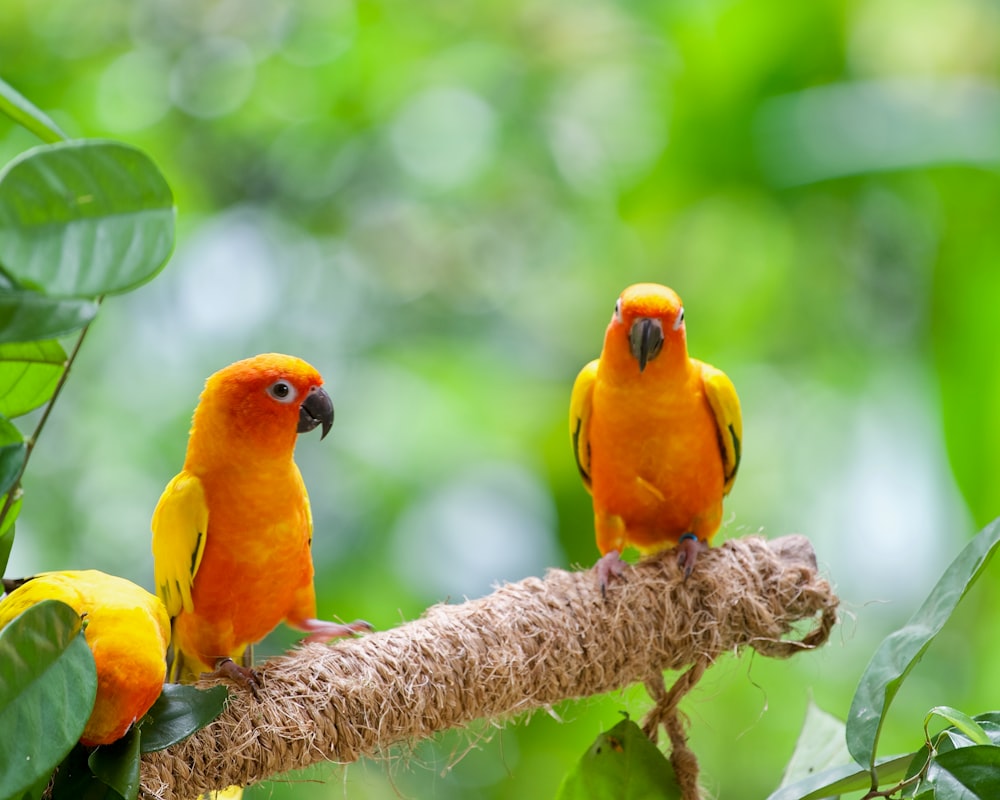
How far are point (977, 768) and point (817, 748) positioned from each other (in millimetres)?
436

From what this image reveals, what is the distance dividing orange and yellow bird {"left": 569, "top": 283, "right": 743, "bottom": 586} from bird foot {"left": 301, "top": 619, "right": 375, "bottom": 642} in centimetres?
34

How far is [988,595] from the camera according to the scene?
231cm

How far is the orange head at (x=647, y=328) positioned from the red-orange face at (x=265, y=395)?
0.42m

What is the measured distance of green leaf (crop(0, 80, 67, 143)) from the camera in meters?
0.65

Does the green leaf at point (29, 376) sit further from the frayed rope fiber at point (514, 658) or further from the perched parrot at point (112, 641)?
the frayed rope fiber at point (514, 658)

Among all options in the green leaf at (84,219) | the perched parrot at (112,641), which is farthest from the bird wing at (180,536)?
the green leaf at (84,219)

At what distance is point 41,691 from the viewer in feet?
1.96

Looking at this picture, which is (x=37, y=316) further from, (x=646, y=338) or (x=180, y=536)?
(x=646, y=338)

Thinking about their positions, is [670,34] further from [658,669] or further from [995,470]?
[658,669]

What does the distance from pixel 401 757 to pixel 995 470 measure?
1.77 meters

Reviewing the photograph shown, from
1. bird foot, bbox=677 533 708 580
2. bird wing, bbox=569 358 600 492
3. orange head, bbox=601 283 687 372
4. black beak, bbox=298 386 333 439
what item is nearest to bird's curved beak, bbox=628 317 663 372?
orange head, bbox=601 283 687 372

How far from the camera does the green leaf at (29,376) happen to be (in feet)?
2.41

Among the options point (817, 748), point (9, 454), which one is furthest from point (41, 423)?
point (817, 748)

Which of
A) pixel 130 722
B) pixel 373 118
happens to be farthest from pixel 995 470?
pixel 130 722
